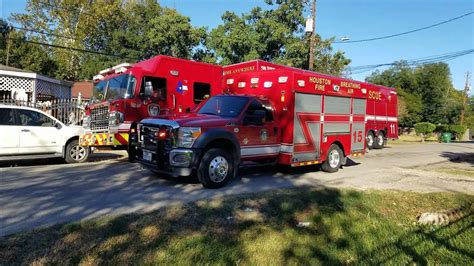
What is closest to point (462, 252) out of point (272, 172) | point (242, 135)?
point (242, 135)

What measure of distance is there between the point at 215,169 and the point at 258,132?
162cm

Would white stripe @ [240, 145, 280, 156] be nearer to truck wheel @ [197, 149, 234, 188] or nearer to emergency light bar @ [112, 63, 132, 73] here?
truck wheel @ [197, 149, 234, 188]

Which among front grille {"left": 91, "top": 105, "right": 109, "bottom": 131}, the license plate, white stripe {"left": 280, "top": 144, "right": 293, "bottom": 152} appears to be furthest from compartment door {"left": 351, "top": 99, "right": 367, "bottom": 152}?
front grille {"left": 91, "top": 105, "right": 109, "bottom": 131}

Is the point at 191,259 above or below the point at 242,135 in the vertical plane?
below

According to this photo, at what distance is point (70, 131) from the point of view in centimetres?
1241

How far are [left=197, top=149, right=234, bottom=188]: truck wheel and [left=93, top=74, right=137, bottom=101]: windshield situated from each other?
441 centimetres

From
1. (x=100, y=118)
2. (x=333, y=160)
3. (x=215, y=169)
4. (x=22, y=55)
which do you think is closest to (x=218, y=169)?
(x=215, y=169)

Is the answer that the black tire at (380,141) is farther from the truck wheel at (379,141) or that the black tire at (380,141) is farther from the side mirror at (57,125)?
the side mirror at (57,125)

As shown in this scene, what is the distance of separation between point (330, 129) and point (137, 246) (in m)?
7.62

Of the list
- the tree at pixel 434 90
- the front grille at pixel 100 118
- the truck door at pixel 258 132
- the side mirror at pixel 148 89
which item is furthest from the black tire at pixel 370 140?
the tree at pixel 434 90

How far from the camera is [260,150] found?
9.48 meters

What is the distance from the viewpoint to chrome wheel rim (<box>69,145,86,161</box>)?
12.5 metres

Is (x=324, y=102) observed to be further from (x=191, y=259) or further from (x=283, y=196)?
(x=191, y=259)

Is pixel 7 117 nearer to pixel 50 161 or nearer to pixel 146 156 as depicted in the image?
pixel 50 161
